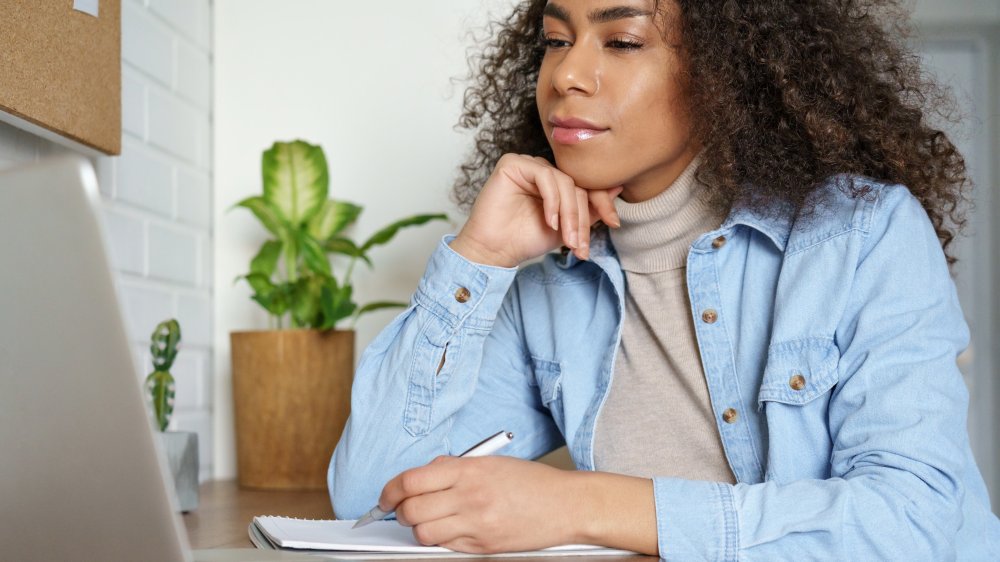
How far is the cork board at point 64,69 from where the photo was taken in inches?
47.3

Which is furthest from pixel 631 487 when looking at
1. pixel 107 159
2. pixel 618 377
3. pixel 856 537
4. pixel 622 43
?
pixel 107 159

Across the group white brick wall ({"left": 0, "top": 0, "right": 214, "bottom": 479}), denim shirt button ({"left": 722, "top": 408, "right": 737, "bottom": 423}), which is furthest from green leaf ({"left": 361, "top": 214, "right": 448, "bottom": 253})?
denim shirt button ({"left": 722, "top": 408, "right": 737, "bottom": 423})

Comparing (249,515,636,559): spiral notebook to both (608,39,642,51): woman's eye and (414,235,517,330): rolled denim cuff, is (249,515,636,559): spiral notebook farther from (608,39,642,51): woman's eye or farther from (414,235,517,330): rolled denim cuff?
(608,39,642,51): woman's eye

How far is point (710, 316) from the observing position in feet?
3.72

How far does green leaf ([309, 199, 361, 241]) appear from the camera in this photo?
1903 mm

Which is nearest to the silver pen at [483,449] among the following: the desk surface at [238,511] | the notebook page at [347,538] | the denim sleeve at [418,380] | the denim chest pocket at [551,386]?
the notebook page at [347,538]

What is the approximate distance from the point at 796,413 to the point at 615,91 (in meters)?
0.42

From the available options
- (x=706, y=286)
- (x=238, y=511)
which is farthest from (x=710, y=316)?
(x=238, y=511)

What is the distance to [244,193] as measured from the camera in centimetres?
206

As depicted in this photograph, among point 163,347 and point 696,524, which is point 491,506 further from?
point 163,347

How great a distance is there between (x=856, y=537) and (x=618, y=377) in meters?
0.45

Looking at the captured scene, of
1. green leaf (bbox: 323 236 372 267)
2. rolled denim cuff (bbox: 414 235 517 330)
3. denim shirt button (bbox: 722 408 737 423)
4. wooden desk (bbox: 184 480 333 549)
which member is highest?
green leaf (bbox: 323 236 372 267)

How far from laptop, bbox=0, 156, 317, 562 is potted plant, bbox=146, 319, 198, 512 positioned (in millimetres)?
944

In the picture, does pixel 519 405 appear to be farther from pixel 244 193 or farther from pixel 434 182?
pixel 244 193
